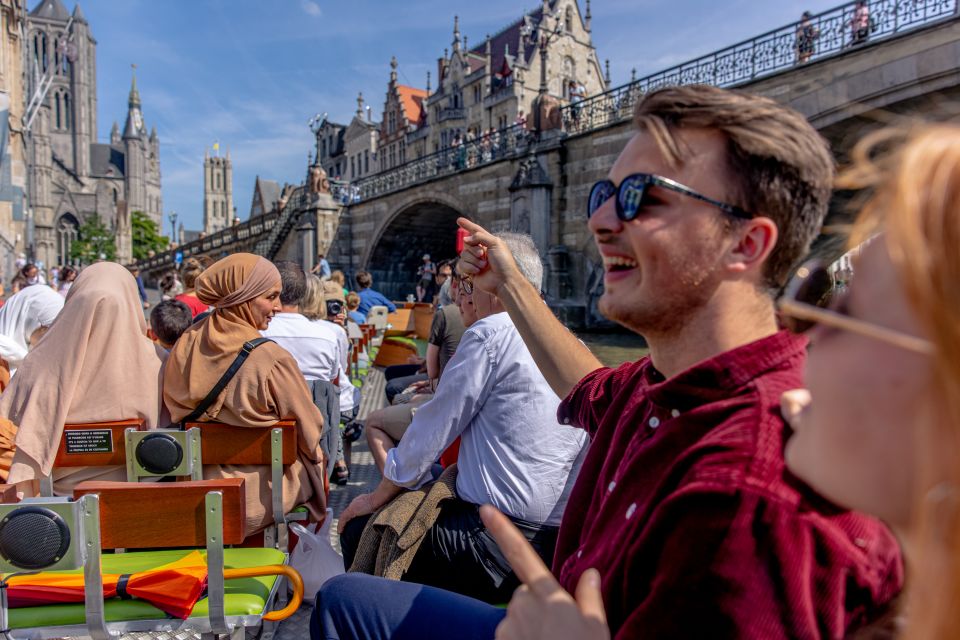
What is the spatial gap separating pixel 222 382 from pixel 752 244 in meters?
2.49

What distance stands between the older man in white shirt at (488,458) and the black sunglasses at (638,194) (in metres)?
1.16

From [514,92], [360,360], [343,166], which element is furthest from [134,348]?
[343,166]

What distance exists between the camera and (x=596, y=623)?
859 mm

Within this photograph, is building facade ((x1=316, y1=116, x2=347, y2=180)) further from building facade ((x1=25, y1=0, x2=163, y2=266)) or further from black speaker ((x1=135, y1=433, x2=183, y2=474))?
black speaker ((x1=135, y1=433, x2=183, y2=474))

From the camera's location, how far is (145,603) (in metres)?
2.12

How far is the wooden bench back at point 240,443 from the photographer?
9.73 feet

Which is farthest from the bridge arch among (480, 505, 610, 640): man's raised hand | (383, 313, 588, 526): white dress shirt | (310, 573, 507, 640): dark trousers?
(480, 505, 610, 640): man's raised hand

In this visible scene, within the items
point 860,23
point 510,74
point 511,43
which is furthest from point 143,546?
point 511,43

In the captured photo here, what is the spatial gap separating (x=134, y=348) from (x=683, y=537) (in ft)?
9.99

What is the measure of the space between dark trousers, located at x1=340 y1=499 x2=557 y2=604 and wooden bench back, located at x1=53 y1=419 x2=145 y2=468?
1.60 meters

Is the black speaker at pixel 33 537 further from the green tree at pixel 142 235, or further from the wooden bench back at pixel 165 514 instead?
the green tree at pixel 142 235

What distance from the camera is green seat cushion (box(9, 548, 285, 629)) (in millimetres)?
2057

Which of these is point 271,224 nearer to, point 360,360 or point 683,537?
point 360,360

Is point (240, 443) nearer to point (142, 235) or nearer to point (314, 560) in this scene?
point (314, 560)
